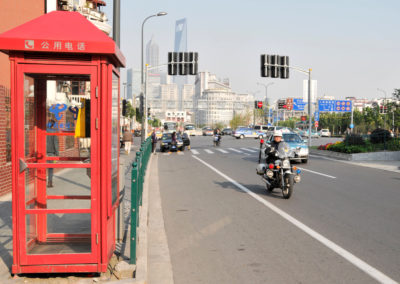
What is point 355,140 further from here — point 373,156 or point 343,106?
point 343,106

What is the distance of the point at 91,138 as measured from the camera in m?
5.54

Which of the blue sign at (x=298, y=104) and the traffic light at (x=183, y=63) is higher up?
the traffic light at (x=183, y=63)

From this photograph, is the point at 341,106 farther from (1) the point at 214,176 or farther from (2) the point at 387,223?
(2) the point at 387,223

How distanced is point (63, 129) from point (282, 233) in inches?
157

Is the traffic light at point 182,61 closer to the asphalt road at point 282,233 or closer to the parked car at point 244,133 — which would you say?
the asphalt road at point 282,233

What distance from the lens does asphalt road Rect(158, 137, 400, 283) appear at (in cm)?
588

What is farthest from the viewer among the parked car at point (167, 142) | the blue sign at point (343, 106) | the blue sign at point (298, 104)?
the blue sign at point (298, 104)

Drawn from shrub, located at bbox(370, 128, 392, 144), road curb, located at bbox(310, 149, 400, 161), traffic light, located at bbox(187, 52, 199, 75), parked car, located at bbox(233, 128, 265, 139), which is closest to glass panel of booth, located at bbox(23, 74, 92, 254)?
road curb, located at bbox(310, 149, 400, 161)

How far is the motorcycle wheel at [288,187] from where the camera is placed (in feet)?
38.8

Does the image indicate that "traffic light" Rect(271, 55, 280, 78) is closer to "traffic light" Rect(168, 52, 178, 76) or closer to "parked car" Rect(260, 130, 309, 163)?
"traffic light" Rect(168, 52, 178, 76)

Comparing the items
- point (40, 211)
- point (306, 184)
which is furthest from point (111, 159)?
point (306, 184)

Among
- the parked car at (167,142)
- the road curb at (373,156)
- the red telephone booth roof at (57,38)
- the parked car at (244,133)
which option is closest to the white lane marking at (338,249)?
the red telephone booth roof at (57,38)

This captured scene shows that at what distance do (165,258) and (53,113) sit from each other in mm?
2456

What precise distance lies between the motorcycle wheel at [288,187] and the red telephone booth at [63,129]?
6.47 meters
